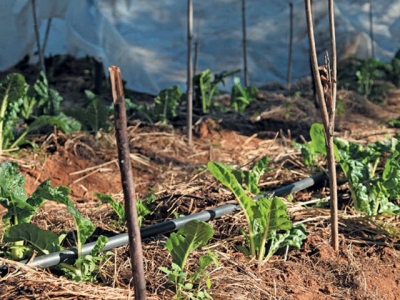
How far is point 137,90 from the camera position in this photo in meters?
7.82

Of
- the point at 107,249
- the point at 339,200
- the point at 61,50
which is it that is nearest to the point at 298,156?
the point at 339,200

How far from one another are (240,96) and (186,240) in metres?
4.34

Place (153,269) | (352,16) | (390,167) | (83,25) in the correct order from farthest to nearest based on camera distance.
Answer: (352,16)
(83,25)
(390,167)
(153,269)

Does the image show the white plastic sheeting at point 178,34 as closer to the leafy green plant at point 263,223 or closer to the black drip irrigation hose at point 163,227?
the black drip irrigation hose at point 163,227

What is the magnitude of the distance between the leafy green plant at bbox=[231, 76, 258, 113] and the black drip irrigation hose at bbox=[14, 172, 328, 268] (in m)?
2.88

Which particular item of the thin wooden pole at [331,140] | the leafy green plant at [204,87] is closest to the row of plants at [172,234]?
the thin wooden pole at [331,140]

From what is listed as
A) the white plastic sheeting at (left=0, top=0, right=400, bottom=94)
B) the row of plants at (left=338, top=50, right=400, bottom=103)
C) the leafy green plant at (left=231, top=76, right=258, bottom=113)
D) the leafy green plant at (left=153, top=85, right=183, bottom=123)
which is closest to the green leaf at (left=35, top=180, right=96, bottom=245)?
the leafy green plant at (left=153, top=85, right=183, bottom=123)

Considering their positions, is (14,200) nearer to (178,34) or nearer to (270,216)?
(270,216)

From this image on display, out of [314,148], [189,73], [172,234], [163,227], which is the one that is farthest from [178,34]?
[172,234]

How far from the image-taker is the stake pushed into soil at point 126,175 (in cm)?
186

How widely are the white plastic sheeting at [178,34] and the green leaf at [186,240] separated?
495 centimetres

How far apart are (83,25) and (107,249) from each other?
5013mm

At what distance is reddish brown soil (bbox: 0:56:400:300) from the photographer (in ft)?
8.25

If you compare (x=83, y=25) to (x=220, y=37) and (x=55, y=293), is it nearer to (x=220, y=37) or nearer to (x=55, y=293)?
(x=220, y=37)
